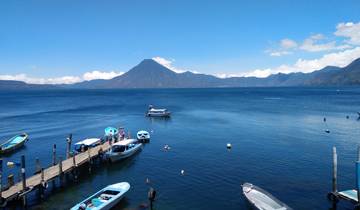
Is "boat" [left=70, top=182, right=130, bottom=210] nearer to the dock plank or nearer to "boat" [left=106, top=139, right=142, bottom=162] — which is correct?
the dock plank

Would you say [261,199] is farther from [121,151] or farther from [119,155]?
[121,151]

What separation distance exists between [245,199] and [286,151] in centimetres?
2519

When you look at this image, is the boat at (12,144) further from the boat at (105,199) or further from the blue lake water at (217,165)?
the boat at (105,199)

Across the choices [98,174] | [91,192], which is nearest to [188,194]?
[91,192]

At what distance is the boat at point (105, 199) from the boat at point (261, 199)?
1453 centimetres

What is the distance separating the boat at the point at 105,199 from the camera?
32.3 metres

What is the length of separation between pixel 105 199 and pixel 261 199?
17596 millimetres

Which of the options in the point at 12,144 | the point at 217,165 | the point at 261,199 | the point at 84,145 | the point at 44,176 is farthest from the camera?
the point at 12,144

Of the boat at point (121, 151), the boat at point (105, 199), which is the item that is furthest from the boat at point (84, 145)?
the boat at point (105, 199)

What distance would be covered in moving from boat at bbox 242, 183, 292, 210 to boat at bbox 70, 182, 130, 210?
1453cm

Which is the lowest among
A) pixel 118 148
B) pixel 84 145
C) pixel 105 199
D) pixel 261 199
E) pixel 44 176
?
pixel 105 199

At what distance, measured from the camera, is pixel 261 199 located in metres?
33.9

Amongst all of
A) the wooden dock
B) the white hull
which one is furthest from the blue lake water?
the wooden dock


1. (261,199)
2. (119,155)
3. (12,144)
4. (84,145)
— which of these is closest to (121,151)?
(119,155)
